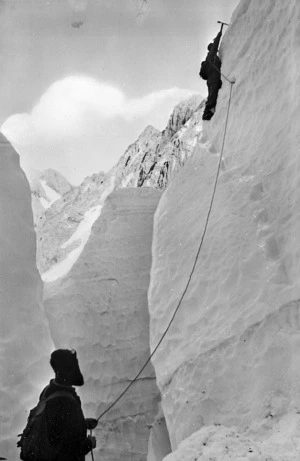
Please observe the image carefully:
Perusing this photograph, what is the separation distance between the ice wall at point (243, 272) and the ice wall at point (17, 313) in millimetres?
1656

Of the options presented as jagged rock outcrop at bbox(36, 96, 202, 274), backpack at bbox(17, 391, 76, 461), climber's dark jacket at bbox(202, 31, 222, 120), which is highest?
jagged rock outcrop at bbox(36, 96, 202, 274)

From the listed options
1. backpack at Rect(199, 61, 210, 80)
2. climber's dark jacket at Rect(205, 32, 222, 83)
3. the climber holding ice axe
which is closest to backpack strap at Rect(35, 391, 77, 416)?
the climber holding ice axe

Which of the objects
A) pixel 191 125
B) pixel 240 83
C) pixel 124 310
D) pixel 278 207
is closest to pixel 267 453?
pixel 278 207

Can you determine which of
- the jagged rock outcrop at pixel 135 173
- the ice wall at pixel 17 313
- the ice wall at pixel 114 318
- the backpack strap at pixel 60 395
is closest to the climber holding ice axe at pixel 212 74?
the ice wall at pixel 114 318

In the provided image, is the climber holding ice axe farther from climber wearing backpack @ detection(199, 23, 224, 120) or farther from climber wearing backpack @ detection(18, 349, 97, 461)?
climber wearing backpack @ detection(18, 349, 97, 461)

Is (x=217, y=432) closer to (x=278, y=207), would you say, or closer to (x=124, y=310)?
(x=278, y=207)

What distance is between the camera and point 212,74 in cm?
825

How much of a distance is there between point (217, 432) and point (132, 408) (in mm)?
3495

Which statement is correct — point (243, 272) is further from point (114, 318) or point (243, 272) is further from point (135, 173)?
point (135, 173)

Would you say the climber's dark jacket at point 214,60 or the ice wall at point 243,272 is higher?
the climber's dark jacket at point 214,60

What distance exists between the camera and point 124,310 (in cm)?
820

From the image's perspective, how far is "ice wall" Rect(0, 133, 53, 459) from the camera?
211 inches

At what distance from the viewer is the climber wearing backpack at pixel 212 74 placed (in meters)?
8.10

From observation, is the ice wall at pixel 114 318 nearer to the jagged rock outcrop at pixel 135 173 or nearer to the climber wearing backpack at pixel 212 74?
the jagged rock outcrop at pixel 135 173
